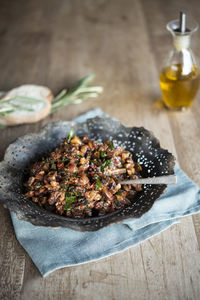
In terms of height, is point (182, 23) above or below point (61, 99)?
above

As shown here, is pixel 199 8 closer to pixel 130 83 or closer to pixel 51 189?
pixel 130 83

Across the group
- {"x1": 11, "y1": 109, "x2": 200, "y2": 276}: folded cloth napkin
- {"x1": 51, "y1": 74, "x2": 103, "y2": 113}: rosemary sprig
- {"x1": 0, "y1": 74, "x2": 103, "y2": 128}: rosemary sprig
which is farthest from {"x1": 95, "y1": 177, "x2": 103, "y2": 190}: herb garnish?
{"x1": 51, "y1": 74, "x2": 103, "y2": 113}: rosemary sprig

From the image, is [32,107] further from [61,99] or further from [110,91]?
[110,91]

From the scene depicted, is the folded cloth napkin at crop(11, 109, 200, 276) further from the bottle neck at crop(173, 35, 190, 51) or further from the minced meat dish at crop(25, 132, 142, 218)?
the bottle neck at crop(173, 35, 190, 51)

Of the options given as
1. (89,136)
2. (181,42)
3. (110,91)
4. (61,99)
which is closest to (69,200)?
(89,136)

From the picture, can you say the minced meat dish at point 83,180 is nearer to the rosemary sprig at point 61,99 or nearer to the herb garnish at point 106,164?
the herb garnish at point 106,164

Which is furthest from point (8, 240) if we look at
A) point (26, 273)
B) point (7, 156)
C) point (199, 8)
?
point (199, 8)
